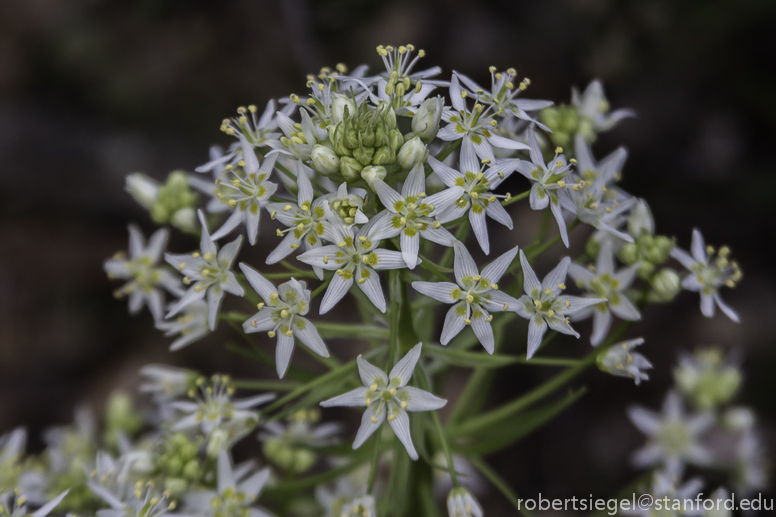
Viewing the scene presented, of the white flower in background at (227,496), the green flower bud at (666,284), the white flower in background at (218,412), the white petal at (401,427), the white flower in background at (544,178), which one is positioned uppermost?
the white flower in background at (544,178)

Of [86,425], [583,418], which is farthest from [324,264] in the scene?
[583,418]

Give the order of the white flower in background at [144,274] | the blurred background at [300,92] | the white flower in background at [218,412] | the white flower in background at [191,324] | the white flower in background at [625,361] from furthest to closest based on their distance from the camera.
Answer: the blurred background at [300,92], the white flower in background at [144,274], the white flower in background at [191,324], the white flower in background at [218,412], the white flower in background at [625,361]

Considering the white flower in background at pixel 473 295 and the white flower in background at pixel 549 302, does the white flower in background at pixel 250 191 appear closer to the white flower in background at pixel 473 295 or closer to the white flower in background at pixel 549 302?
the white flower in background at pixel 473 295

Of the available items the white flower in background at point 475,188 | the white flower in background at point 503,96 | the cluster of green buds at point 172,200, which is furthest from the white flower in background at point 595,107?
the cluster of green buds at point 172,200

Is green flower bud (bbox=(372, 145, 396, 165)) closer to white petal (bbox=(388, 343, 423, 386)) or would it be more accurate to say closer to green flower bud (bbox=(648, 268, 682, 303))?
white petal (bbox=(388, 343, 423, 386))

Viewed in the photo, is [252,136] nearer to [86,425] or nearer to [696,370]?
[86,425]

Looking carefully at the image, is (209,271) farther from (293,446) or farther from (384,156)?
(293,446)

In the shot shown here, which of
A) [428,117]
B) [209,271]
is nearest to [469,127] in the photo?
[428,117]
